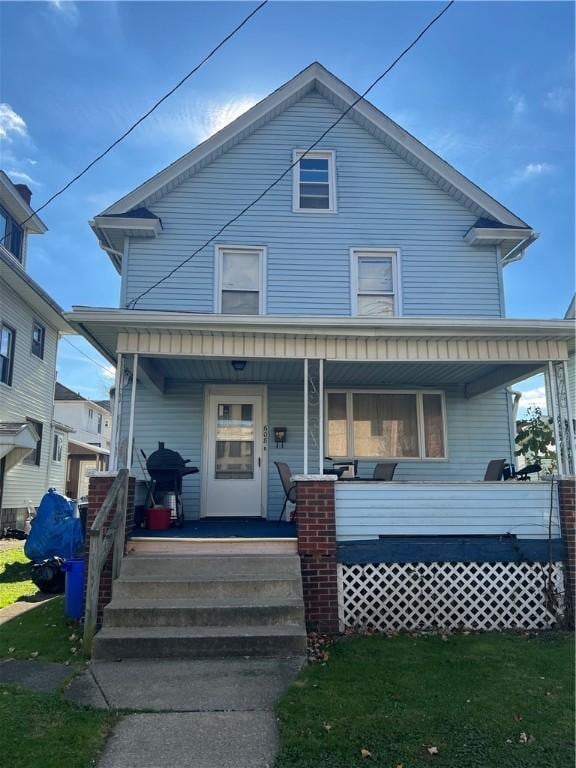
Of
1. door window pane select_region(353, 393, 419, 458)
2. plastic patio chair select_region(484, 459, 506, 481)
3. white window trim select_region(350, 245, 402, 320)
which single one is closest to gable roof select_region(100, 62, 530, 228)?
white window trim select_region(350, 245, 402, 320)

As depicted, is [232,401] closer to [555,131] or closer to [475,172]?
[475,172]

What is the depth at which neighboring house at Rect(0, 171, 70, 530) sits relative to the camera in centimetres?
1359

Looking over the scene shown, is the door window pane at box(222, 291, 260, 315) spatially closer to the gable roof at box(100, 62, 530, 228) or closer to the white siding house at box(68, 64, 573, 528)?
the white siding house at box(68, 64, 573, 528)

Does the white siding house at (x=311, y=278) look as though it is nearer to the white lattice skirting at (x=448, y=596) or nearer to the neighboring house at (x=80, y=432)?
the white lattice skirting at (x=448, y=596)

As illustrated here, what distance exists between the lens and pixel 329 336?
6656 mm

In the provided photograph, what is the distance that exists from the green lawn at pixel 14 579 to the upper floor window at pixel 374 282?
6879mm

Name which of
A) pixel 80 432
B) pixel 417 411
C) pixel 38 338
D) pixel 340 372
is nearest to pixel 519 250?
pixel 417 411

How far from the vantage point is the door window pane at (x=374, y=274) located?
31.9 feet

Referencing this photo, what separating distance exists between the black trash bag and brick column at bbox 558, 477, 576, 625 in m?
6.76

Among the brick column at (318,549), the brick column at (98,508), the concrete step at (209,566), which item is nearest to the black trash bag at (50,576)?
the brick column at (98,508)

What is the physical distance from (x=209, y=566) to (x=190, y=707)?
208 cm

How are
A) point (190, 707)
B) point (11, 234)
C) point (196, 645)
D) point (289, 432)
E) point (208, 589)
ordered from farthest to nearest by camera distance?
1. point (11, 234)
2. point (289, 432)
3. point (208, 589)
4. point (196, 645)
5. point (190, 707)

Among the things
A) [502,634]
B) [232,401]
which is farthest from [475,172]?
[502,634]

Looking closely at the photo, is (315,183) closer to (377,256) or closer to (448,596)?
(377,256)
